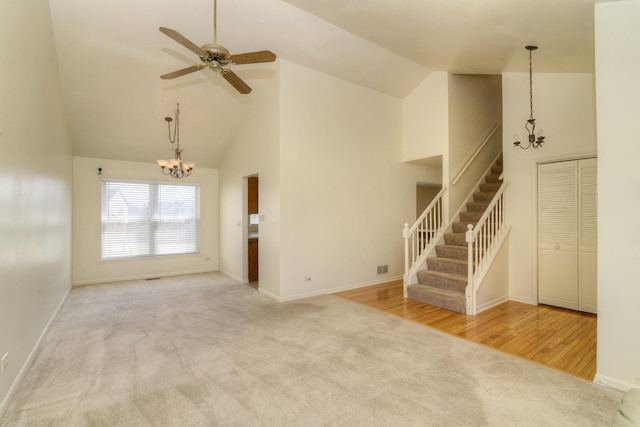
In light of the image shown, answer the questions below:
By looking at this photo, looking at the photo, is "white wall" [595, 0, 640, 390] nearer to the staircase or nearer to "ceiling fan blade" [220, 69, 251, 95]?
the staircase

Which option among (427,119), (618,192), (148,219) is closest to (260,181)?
(148,219)

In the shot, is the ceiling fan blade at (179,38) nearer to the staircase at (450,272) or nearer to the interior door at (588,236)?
the staircase at (450,272)

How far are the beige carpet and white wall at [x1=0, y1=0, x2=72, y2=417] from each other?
399 mm

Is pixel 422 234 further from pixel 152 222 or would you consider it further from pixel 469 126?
pixel 152 222

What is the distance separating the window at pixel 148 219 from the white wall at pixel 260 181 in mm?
1041

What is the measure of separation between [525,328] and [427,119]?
401 cm

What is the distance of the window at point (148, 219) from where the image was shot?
650cm

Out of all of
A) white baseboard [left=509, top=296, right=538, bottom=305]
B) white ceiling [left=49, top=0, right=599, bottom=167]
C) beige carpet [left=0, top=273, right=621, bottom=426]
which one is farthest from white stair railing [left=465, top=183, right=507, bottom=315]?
white ceiling [left=49, top=0, right=599, bottom=167]

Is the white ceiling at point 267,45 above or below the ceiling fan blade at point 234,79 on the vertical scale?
above

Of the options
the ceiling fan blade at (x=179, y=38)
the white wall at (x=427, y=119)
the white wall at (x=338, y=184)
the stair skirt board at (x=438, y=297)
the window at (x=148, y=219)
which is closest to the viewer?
the ceiling fan blade at (x=179, y=38)

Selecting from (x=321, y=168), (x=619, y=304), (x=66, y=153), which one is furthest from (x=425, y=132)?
(x=66, y=153)

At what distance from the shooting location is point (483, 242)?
464 centimetres

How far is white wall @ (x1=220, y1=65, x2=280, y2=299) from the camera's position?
16.3ft

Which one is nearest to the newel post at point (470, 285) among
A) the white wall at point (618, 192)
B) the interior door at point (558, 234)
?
the interior door at point (558, 234)
